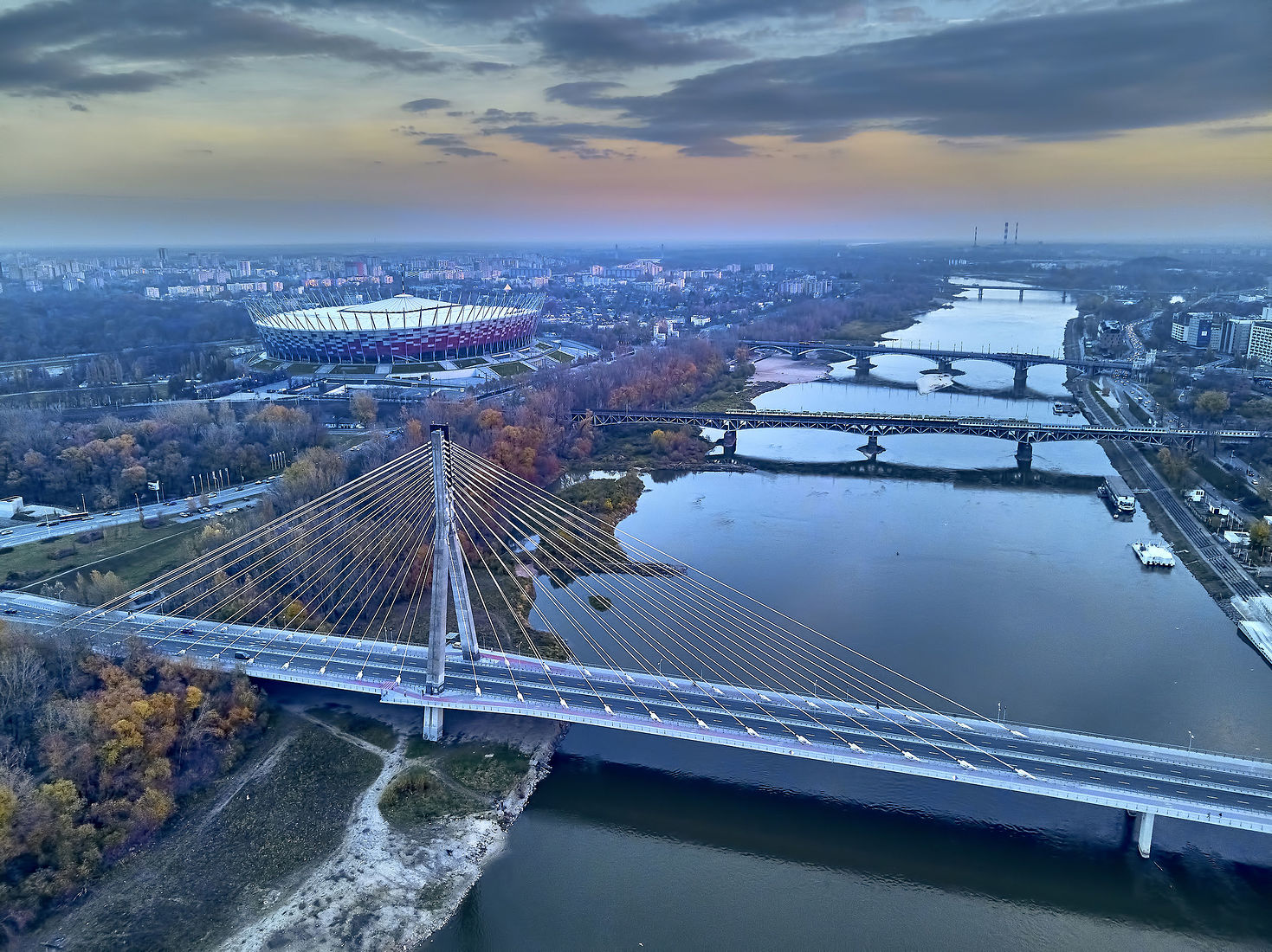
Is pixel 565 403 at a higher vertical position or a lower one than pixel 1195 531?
higher

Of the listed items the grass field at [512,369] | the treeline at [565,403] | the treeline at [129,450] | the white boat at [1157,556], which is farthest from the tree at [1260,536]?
the grass field at [512,369]

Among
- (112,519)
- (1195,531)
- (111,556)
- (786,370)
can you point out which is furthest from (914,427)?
(112,519)

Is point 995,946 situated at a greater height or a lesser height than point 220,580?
lesser

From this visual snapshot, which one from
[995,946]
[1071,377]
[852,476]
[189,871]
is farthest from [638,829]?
[1071,377]

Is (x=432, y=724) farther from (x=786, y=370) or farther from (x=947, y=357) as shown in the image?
(x=947, y=357)

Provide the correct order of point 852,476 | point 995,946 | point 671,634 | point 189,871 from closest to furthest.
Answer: point 995,946 → point 189,871 → point 671,634 → point 852,476

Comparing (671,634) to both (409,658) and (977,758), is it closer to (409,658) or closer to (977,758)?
(409,658)

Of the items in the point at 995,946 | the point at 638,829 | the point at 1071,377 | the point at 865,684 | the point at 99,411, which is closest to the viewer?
the point at 995,946

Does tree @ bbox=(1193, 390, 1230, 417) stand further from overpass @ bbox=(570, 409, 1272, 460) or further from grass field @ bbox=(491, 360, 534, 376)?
grass field @ bbox=(491, 360, 534, 376)
